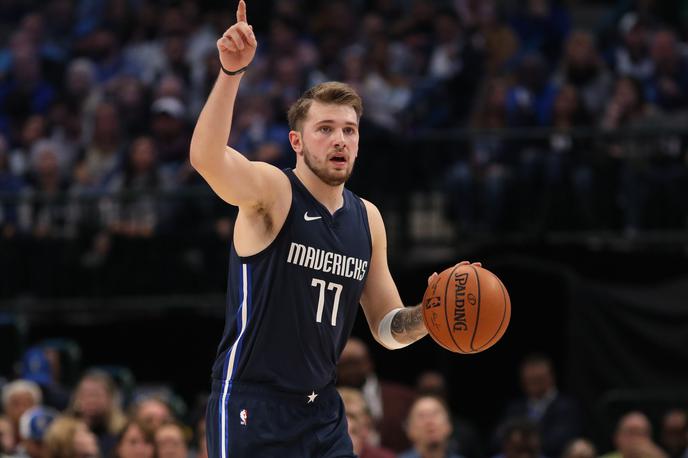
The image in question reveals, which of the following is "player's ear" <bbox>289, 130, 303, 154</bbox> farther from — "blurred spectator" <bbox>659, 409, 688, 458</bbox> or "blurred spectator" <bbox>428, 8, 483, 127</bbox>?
"blurred spectator" <bbox>428, 8, 483, 127</bbox>

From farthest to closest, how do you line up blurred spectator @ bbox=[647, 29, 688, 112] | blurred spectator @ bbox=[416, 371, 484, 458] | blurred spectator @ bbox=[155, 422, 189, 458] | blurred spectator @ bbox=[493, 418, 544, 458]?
blurred spectator @ bbox=[647, 29, 688, 112], blurred spectator @ bbox=[416, 371, 484, 458], blurred spectator @ bbox=[493, 418, 544, 458], blurred spectator @ bbox=[155, 422, 189, 458]

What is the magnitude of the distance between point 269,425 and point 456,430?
21.3 ft

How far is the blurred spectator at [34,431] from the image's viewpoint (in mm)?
10922

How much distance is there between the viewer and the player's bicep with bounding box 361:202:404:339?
6625mm

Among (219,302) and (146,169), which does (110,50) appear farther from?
(219,302)

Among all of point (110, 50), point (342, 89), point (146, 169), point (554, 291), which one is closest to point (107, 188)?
point (146, 169)

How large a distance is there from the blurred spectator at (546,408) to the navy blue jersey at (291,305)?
20.6ft

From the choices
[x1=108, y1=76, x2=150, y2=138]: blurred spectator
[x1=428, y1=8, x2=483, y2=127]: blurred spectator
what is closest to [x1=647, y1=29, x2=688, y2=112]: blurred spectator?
[x1=428, y1=8, x2=483, y2=127]: blurred spectator

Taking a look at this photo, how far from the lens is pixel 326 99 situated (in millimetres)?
6211

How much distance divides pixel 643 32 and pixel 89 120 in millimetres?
6840

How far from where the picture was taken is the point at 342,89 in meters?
6.24

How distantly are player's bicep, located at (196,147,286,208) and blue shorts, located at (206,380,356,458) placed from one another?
2.86 feet

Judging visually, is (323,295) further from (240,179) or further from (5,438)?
(5,438)

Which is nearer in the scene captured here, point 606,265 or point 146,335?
point 606,265
